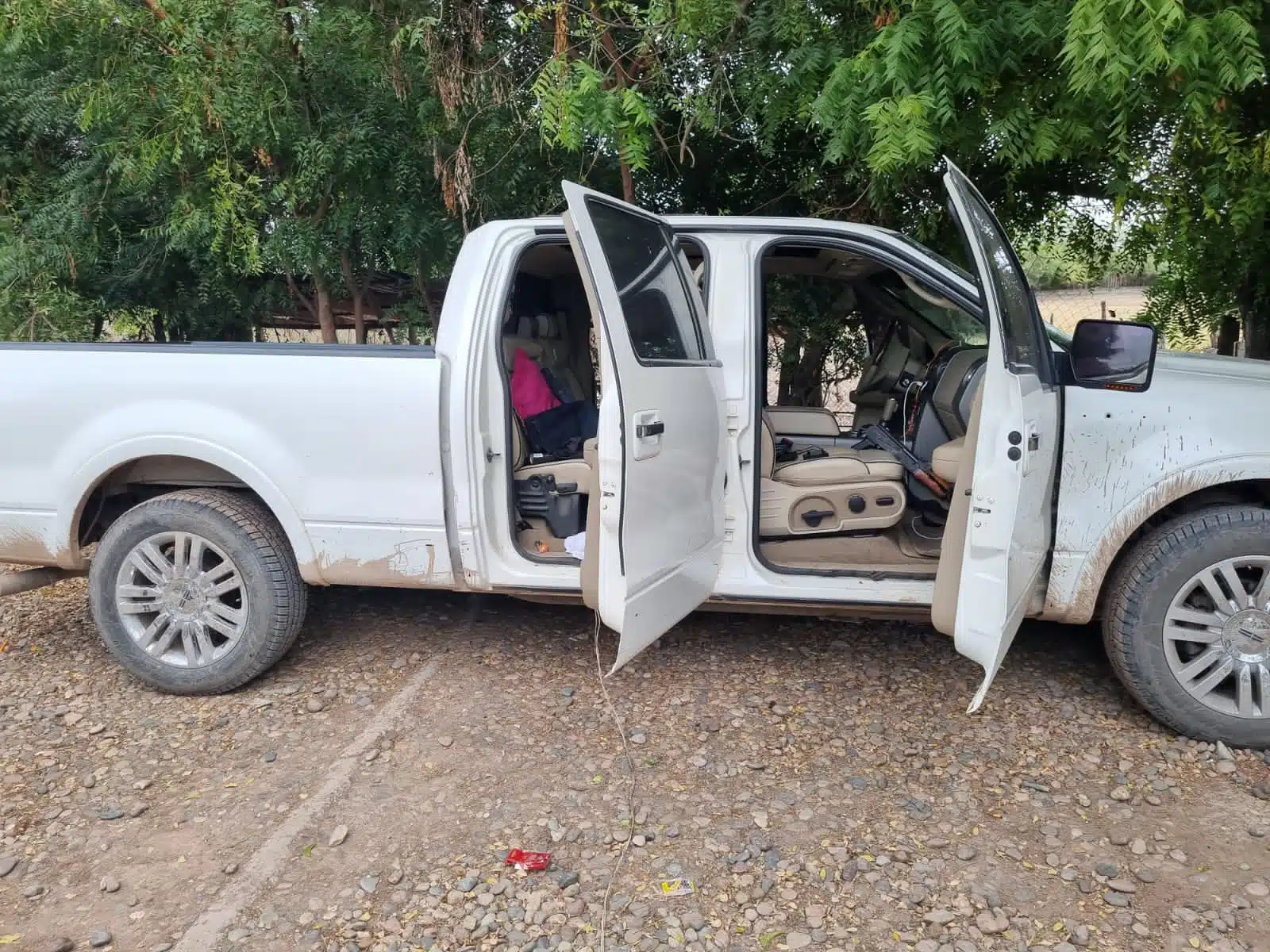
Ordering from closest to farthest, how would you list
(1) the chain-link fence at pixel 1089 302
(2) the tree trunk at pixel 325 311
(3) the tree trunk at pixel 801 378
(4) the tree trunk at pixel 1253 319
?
1. (4) the tree trunk at pixel 1253 319
2. (3) the tree trunk at pixel 801 378
3. (2) the tree trunk at pixel 325 311
4. (1) the chain-link fence at pixel 1089 302

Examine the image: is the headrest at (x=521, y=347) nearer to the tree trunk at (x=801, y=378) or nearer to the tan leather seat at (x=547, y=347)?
the tan leather seat at (x=547, y=347)

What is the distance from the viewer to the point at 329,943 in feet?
7.88

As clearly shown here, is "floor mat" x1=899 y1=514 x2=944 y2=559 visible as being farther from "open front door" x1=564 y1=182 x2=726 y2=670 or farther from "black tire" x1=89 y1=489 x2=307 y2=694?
"black tire" x1=89 y1=489 x2=307 y2=694

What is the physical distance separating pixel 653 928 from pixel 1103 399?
2.27m

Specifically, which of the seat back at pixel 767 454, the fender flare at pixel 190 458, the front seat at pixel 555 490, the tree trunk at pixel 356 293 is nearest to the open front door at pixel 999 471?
the seat back at pixel 767 454

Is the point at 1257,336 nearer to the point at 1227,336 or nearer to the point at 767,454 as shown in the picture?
the point at 1227,336

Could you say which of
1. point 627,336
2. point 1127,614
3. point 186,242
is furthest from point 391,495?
point 186,242

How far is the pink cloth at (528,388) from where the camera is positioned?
13.8 feet

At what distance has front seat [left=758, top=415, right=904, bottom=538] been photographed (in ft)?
12.7

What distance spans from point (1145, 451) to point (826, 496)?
3.93 feet

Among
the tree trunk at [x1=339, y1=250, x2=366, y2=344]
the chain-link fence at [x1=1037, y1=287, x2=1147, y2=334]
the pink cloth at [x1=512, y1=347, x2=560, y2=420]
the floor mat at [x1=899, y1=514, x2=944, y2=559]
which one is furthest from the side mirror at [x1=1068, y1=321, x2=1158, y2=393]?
the chain-link fence at [x1=1037, y1=287, x2=1147, y2=334]

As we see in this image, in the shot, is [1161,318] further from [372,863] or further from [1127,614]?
[372,863]

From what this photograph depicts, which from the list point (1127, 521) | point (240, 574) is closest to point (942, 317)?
point (1127, 521)

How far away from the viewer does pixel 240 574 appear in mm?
3701
